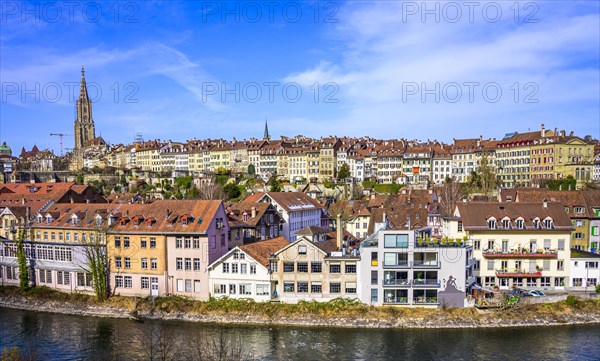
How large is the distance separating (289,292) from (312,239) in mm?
4378

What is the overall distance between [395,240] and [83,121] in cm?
15175

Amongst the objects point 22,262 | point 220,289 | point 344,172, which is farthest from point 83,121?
point 220,289

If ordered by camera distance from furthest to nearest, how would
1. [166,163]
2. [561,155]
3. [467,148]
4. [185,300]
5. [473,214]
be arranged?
[166,163], [467,148], [561,155], [473,214], [185,300]

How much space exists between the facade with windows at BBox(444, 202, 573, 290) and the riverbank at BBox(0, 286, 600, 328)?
3.24 meters

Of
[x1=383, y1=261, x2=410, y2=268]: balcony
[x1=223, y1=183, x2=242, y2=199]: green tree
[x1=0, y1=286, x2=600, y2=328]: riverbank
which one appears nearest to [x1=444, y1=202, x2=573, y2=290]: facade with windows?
[x1=0, y1=286, x2=600, y2=328]: riverbank

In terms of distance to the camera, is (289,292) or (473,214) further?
(473,214)

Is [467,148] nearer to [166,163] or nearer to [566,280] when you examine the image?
[566,280]

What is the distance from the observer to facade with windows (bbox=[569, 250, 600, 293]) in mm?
35750

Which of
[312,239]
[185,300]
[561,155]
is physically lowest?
[185,300]

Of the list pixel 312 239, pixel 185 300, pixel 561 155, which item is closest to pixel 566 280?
pixel 312 239

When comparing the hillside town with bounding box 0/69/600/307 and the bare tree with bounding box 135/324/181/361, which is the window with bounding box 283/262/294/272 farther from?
the bare tree with bounding box 135/324/181/361

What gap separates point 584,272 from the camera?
3588cm

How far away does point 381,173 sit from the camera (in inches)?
3784

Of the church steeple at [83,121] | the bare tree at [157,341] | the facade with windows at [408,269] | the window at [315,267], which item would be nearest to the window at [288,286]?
the window at [315,267]
